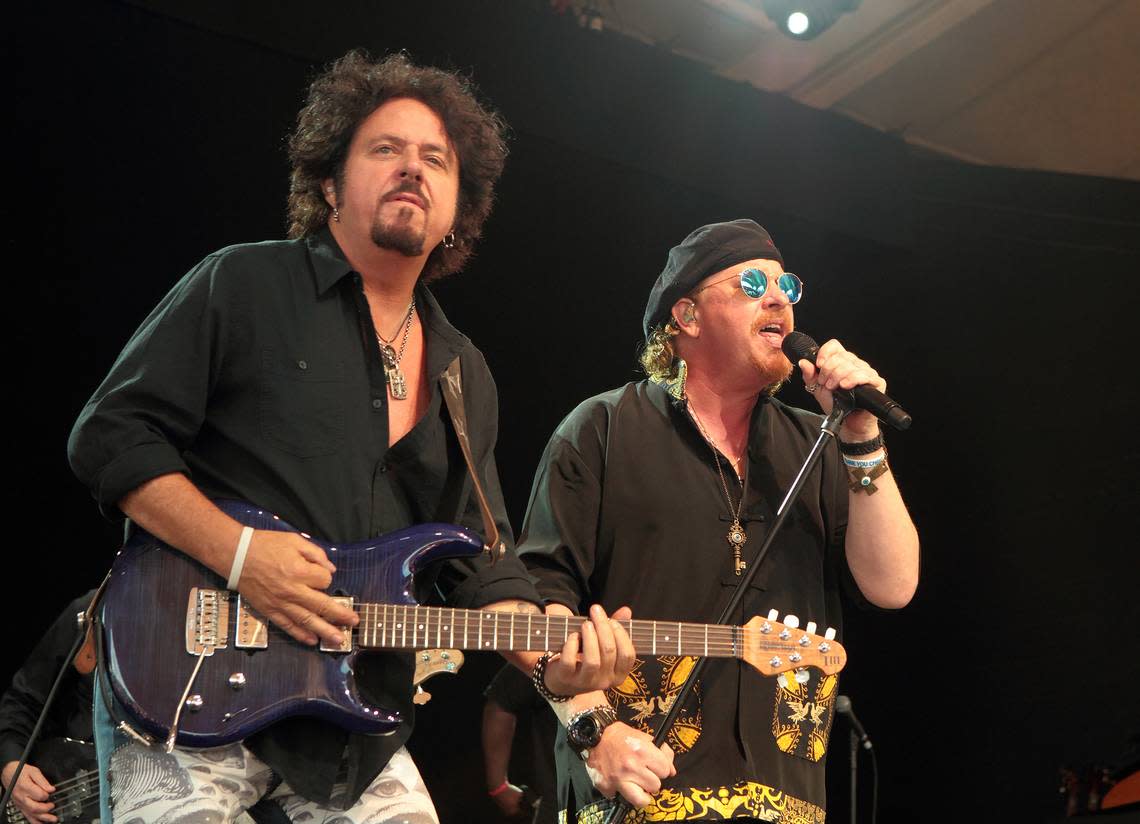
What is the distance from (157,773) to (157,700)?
0.46ft

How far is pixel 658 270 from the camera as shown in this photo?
227 inches

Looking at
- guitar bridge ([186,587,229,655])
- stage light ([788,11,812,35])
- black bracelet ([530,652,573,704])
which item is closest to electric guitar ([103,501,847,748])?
guitar bridge ([186,587,229,655])

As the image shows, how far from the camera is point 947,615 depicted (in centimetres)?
598

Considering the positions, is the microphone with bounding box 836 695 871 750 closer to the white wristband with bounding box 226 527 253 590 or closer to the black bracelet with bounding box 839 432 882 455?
the black bracelet with bounding box 839 432 882 455

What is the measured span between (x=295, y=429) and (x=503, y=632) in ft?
1.97

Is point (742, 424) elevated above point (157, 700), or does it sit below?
above

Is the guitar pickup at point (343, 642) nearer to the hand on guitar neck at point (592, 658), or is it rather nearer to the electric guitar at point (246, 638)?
the electric guitar at point (246, 638)

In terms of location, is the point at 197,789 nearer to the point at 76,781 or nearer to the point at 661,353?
the point at 661,353

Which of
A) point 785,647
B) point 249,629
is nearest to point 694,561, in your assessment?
point 785,647

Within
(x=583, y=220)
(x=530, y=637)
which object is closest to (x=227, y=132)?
(x=583, y=220)

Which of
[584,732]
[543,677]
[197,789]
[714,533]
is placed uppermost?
[714,533]

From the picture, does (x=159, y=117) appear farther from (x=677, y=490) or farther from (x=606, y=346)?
(x=677, y=490)

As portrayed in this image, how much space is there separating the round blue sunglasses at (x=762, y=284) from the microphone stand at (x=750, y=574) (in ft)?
1.99

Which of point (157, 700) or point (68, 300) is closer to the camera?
point (157, 700)
